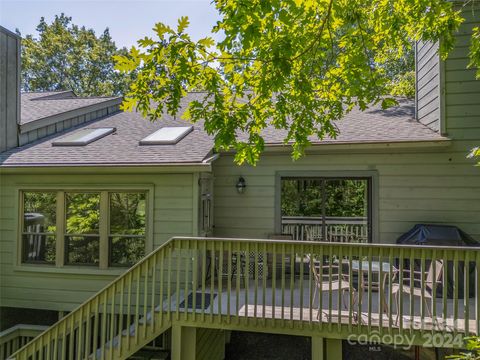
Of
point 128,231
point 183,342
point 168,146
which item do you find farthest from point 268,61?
point 128,231

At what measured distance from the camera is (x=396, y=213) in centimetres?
634

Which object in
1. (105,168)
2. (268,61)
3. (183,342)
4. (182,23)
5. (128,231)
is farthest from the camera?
(128,231)

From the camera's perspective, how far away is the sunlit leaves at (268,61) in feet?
12.3

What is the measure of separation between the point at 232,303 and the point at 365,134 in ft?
13.1

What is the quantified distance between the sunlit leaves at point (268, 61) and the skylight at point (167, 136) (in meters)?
2.10

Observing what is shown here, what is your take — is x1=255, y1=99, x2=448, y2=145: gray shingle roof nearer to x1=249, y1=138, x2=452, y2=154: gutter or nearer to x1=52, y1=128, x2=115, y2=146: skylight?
x1=249, y1=138, x2=452, y2=154: gutter

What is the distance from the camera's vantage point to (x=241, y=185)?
6812 mm

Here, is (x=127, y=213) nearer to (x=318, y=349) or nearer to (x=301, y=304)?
(x=301, y=304)

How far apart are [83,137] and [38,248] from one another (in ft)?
7.99

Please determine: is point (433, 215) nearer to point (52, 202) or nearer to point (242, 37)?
point (242, 37)

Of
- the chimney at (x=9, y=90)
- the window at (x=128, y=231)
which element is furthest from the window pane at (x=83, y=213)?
the chimney at (x=9, y=90)

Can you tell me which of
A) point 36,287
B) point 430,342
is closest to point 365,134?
point 430,342

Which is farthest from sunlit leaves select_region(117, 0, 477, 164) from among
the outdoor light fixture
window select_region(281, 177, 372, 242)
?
window select_region(281, 177, 372, 242)

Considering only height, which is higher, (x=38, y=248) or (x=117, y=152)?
(x=117, y=152)
